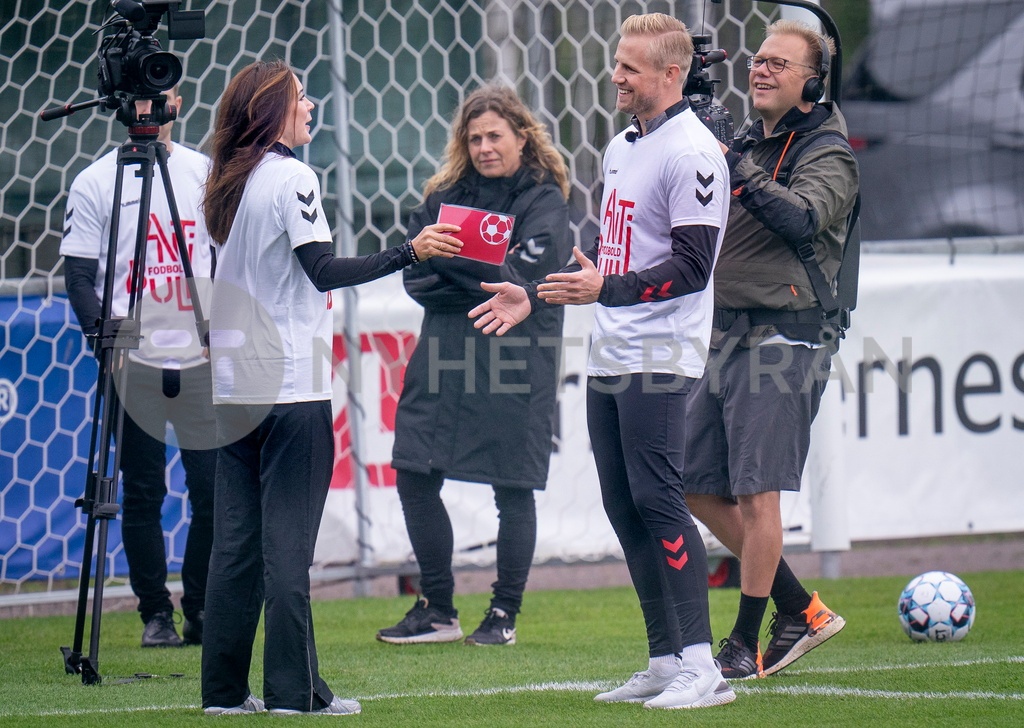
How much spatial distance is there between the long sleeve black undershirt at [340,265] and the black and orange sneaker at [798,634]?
1749 mm

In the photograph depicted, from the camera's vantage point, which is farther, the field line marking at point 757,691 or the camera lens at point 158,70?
the camera lens at point 158,70

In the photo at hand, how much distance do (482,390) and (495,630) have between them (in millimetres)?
884

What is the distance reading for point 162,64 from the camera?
4125 millimetres

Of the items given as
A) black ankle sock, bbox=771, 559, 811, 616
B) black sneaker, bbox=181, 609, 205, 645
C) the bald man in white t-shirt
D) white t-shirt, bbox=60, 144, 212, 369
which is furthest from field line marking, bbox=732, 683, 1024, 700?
white t-shirt, bbox=60, 144, 212, 369

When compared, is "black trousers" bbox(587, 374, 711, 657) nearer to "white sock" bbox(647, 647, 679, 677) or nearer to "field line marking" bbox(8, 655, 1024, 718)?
"white sock" bbox(647, 647, 679, 677)

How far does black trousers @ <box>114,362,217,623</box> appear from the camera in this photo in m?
5.03

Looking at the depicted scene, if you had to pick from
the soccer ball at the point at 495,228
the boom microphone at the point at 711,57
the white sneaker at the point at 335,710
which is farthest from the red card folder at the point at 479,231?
the white sneaker at the point at 335,710

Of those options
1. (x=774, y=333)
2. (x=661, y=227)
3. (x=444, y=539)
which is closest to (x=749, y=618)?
(x=774, y=333)

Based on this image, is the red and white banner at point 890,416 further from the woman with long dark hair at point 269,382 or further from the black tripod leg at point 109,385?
the woman with long dark hair at point 269,382

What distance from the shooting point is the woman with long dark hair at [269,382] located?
3.52 meters

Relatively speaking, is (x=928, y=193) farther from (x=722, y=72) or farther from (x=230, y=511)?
(x=230, y=511)

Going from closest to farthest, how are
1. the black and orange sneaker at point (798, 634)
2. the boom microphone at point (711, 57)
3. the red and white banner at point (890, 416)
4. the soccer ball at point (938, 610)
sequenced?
the boom microphone at point (711, 57), the black and orange sneaker at point (798, 634), the soccer ball at point (938, 610), the red and white banner at point (890, 416)

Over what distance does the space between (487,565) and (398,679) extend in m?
2.25

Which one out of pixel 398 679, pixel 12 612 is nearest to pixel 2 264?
pixel 12 612
